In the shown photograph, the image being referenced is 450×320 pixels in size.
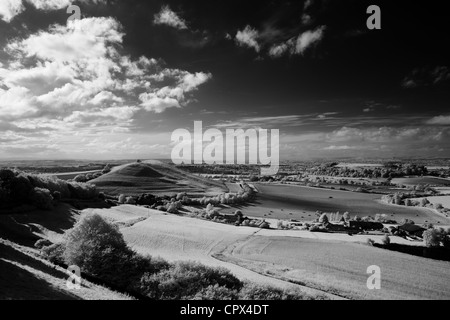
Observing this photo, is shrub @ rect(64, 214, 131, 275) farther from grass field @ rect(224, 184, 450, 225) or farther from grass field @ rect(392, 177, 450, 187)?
grass field @ rect(392, 177, 450, 187)

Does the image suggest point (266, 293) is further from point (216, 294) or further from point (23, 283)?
point (23, 283)

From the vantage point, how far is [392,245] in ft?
166

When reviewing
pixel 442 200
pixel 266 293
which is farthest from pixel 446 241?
pixel 442 200

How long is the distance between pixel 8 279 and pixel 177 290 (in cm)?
1139

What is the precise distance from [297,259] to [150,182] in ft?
386

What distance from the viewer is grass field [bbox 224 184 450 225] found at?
84438 mm

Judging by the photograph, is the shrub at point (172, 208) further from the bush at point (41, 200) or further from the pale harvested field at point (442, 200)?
the pale harvested field at point (442, 200)

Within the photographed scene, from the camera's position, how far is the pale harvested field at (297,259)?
28.8 meters

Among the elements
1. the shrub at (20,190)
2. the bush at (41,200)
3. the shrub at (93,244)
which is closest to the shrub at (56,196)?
the shrub at (20,190)
